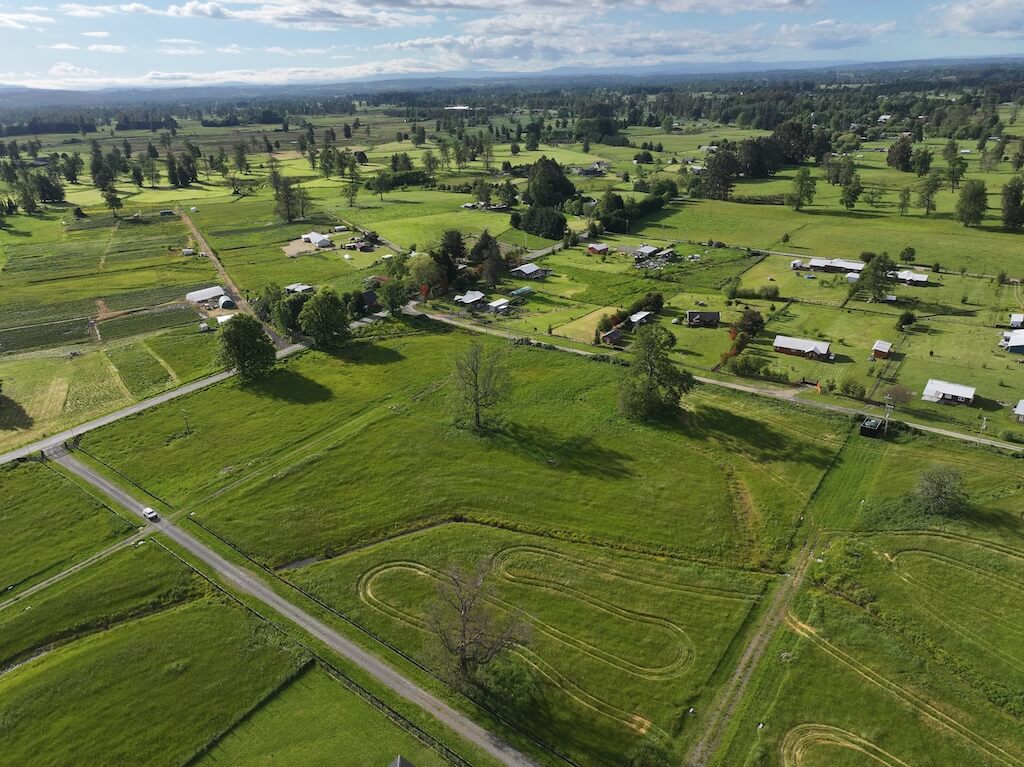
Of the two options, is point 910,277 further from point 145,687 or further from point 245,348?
point 145,687

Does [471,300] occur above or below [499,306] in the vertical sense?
above

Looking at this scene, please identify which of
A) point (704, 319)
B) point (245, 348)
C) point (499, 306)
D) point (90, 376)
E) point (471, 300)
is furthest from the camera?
point (471, 300)

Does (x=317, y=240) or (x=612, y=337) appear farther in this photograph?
(x=317, y=240)

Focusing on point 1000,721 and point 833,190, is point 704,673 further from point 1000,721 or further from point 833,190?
point 833,190

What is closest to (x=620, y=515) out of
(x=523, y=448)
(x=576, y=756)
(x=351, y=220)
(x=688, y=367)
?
(x=523, y=448)

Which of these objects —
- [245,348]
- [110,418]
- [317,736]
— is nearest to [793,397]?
[317,736]

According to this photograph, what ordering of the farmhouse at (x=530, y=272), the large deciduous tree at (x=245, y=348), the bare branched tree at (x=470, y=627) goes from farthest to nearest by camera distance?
the farmhouse at (x=530, y=272)
the large deciduous tree at (x=245, y=348)
the bare branched tree at (x=470, y=627)

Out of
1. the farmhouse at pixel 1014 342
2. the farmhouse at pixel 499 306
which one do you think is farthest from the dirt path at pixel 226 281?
the farmhouse at pixel 1014 342

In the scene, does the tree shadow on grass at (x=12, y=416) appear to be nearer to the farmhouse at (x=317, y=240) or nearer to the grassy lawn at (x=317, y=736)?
the grassy lawn at (x=317, y=736)
